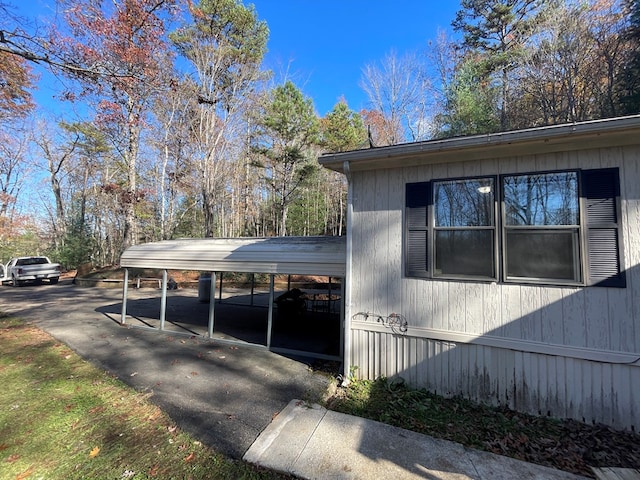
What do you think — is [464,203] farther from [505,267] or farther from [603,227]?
[603,227]

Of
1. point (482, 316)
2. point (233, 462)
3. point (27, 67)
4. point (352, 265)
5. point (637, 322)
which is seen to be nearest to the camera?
point (233, 462)

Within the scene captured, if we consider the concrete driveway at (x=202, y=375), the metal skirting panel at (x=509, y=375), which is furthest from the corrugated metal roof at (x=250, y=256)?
the concrete driveway at (x=202, y=375)

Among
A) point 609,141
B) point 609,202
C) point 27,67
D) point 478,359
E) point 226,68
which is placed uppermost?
point 226,68

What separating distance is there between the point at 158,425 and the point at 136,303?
951 centimetres

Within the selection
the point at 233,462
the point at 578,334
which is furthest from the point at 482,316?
the point at 233,462

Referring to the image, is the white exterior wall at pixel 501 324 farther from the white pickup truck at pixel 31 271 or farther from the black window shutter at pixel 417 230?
the white pickup truck at pixel 31 271

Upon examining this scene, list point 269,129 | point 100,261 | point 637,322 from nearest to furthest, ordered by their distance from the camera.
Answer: point 637,322 → point 269,129 → point 100,261

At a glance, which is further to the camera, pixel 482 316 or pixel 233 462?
pixel 482 316

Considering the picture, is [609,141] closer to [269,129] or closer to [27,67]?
[27,67]

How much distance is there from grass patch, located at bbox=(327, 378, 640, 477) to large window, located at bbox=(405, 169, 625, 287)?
166 cm

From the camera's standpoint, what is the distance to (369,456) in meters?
2.90

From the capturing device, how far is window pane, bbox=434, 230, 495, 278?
13.0 feet

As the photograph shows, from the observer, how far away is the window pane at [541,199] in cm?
361

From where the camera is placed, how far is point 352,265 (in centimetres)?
464
